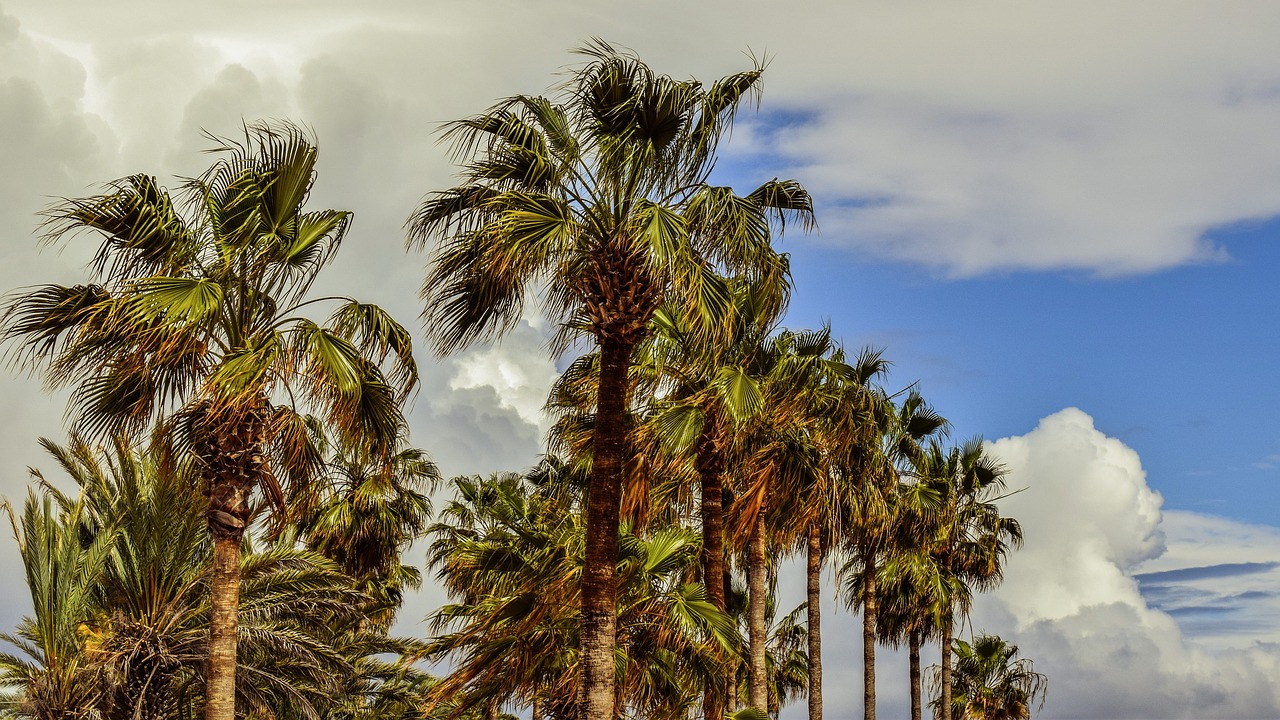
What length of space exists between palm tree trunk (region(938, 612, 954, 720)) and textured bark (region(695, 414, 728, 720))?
2295cm

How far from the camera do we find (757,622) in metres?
22.3

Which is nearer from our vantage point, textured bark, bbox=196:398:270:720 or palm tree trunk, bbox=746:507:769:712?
textured bark, bbox=196:398:270:720

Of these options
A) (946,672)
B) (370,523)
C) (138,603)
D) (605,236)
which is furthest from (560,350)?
(946,672)

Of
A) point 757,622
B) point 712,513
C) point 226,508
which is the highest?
point 712,513

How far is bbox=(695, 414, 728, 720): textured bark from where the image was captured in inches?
830

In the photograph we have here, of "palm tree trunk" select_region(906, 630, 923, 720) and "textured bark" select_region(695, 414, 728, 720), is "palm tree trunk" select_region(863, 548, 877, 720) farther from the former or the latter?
"textured bark" select_region(695, 414, 728, 720)

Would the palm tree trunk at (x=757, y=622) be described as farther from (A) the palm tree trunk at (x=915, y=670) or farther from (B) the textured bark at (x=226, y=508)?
(A) the palm tree trunk at (x=915, y=670)

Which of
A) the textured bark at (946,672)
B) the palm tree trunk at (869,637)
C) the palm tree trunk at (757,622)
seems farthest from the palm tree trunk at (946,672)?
the palm tree trunk at (757,622)

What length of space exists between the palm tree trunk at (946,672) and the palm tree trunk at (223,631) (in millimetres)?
31034

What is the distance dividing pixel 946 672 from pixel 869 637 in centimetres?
1084

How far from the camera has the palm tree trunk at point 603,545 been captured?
14.5m

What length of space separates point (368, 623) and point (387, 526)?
362 centimetres

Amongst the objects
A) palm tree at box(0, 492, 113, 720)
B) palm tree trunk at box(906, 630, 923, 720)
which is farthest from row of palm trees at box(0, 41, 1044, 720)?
palm tree trunk at box(906, 630, 923, 720)

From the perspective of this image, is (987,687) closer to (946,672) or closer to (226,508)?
(946,672)
